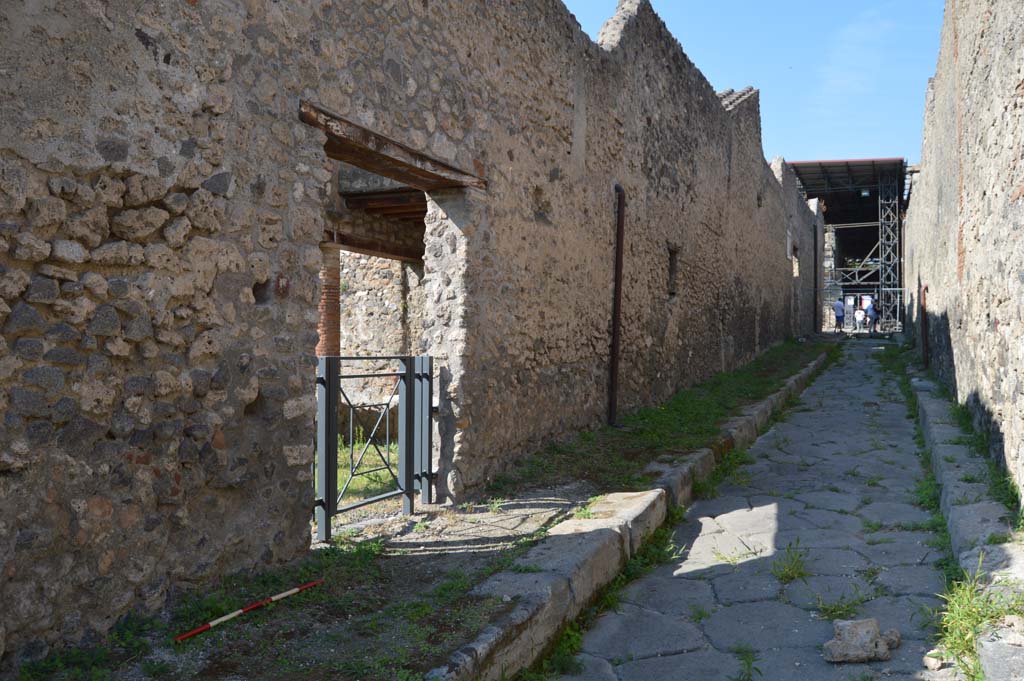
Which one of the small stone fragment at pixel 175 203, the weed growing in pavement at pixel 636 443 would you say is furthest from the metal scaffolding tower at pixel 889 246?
the small stone fragment at pixel 175 203

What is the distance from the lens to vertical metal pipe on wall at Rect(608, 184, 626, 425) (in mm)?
6348

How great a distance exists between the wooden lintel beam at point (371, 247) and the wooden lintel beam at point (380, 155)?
311 cm

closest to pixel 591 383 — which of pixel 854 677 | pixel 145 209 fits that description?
pixel 854 677

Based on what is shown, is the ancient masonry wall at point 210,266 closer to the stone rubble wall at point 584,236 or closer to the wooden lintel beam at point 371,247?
the stone rubble wall at point 584,236

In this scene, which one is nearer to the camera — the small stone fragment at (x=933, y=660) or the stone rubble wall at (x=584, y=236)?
the small stone fragment at (x=933, y=660)

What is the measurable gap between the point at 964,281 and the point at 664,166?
287 cm

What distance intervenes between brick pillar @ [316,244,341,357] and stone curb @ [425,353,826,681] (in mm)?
4330

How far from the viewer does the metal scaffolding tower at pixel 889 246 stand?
78.0 feet

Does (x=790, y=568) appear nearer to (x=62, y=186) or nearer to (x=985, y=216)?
(x=985, y=216)

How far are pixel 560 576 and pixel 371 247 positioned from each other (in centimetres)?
521

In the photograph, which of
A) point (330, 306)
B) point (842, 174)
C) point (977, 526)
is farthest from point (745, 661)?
point (842, 174)

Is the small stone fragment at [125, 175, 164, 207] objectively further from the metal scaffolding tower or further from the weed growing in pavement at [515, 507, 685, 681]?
the metal scaffolding tower

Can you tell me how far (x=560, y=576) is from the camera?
10.1 feet

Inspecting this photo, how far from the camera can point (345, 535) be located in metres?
3.70
